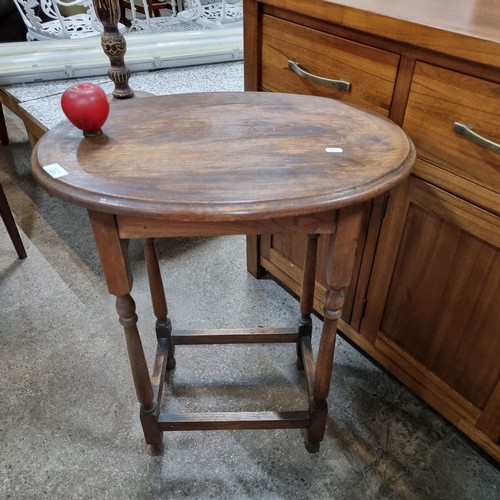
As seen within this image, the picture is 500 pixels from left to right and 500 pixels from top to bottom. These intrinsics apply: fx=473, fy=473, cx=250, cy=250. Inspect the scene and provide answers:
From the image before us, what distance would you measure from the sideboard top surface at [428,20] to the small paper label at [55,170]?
2.11ft

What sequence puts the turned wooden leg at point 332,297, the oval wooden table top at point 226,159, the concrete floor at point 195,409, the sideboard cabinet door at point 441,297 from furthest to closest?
the concrete floor at point 195,409 → the sideboard cabinet door at point 441,297 → the turned wooden leg at point 332,297 → the oval wooden table top at point 226,159

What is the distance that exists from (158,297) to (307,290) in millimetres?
396

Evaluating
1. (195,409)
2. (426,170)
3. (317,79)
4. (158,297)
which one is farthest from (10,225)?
(426,170)

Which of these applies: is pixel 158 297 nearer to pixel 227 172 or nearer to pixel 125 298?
pixel 125 298

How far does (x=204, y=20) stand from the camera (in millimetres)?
3129

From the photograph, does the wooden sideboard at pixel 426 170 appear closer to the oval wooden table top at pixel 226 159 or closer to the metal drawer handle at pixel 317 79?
the metal drawer handle at pixel 317 79

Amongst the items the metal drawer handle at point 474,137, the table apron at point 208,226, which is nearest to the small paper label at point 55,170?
the table apron at point 208,226

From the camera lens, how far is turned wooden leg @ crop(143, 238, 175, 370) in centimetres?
117

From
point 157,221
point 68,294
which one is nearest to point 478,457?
point 157,221

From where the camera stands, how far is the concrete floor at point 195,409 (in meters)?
1.12

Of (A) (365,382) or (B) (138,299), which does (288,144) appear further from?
(B) (138,299)

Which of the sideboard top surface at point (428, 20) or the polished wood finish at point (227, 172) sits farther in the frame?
the sideboard top surface at point (428, 20)

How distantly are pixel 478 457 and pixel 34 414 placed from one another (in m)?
1.16

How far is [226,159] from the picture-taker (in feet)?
2.57
